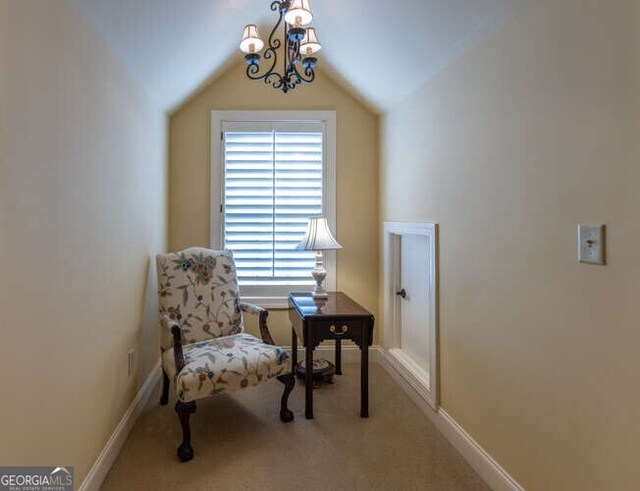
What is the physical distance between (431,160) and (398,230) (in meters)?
0.68

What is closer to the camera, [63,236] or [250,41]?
[63,236]

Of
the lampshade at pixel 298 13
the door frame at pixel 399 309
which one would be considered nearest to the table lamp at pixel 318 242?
the door frame at pixel 399 309

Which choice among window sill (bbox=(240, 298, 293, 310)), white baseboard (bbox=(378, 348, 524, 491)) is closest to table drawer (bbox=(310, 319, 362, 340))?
white baseboard (bbox=(378, 348, 524, 491))

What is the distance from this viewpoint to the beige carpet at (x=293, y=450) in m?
1.89

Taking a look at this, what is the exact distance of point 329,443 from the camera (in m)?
2.22

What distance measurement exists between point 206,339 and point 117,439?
0.78 m

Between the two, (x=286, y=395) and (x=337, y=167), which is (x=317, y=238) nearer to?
(x=337, y=167)

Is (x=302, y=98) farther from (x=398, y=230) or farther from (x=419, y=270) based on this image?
(x=419, y=270)

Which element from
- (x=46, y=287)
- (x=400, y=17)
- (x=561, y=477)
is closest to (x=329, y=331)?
(x=561, y=477)

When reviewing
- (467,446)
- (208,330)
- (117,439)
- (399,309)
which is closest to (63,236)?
(117,439)

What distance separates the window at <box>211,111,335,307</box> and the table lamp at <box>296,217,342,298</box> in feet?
1.27

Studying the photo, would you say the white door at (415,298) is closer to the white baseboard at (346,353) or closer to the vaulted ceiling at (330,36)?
the white baseboard at (346,353)

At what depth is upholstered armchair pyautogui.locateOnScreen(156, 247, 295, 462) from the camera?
2.12 meters

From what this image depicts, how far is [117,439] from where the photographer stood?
82.4 inches
